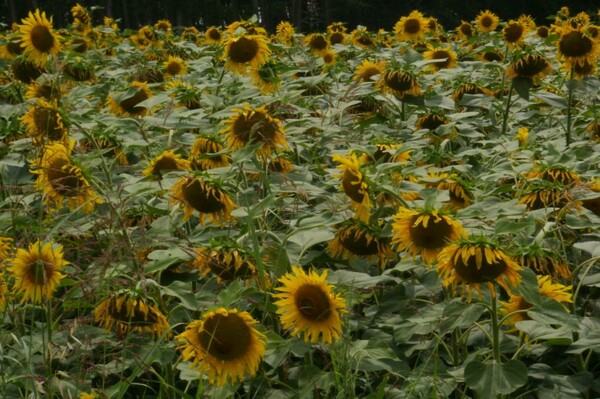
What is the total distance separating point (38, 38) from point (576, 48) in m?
2.31

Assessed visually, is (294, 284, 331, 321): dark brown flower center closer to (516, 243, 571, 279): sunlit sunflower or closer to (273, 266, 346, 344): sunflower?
(273, 266, 346, 344): sunflower

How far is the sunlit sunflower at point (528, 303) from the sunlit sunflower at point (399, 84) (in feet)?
5.12

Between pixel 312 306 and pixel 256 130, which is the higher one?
pixel 256 130

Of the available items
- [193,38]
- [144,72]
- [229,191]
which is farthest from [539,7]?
[229,191]

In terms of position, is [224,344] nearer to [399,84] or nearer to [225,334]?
[225,334]

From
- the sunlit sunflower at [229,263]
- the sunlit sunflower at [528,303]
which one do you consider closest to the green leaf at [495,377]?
Answer: the sunlit sunflower at [528,303]

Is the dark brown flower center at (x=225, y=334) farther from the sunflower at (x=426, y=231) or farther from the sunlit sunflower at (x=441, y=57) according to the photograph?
the sunlit sunflower at (x=441, y=57)

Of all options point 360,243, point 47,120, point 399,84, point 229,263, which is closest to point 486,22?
point 399,84

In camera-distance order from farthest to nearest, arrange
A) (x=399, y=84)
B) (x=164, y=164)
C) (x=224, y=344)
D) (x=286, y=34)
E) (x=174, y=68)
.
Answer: (x=286, y=34) < (x=174, y=68) < (x=399, y=84) < (x=164, y=164) < (x=224, y=344)

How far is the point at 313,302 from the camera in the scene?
6.30ft

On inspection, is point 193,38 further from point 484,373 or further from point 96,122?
point 484,373

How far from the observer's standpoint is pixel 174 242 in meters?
2.18

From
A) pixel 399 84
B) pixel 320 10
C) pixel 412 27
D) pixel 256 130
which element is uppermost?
pixel 256 130

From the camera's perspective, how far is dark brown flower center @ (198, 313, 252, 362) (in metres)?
1.82
